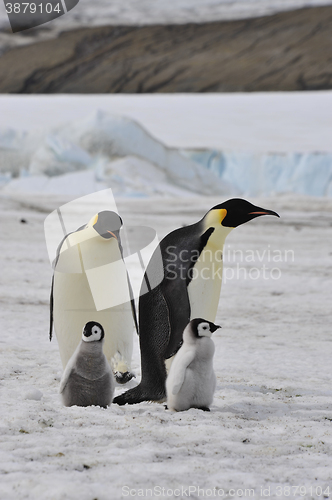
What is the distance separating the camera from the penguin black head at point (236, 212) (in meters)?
2.59

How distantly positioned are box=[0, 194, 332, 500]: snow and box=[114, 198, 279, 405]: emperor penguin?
18 cm

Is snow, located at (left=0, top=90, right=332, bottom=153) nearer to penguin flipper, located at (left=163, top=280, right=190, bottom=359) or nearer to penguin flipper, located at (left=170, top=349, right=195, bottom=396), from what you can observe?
penguin flipper, located at (left=163, top=280, right=190, bottom=359)

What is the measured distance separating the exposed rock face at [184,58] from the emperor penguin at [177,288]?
35442 millimetres

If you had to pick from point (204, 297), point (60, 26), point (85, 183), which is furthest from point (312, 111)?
point (204, 297)

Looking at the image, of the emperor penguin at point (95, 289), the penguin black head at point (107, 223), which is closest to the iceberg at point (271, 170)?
the emperor penguin at point (95, 289)

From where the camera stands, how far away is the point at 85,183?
15.0m

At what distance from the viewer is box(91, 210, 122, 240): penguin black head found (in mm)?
2617

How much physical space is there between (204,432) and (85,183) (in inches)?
522

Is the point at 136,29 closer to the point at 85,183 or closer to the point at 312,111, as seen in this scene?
the point at 312,111

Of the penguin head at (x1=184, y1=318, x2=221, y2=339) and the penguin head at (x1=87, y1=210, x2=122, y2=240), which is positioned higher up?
the penguin head at (x1=87, y1=210, x2=122, y2=240)

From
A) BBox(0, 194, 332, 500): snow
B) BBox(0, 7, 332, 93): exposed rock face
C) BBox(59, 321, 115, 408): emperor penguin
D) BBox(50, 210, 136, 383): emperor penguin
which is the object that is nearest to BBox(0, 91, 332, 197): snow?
BBox(0, 194, 332, 500): snow

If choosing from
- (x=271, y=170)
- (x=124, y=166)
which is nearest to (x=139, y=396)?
(x=124, y=166)
